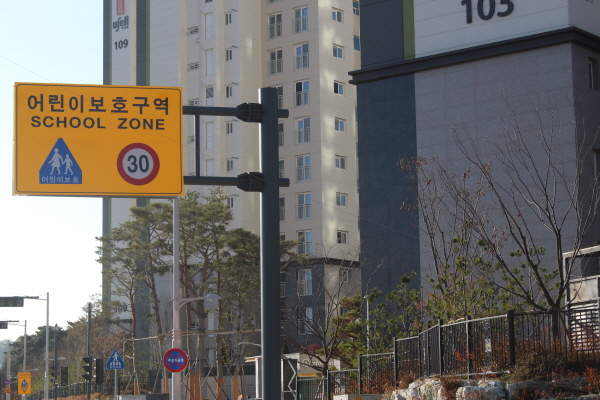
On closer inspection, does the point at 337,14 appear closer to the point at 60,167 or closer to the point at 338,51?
the point at 338,51

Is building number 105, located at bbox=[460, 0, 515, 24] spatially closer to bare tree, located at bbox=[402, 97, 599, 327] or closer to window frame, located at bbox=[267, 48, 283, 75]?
bare tree, located at bbox=[402, 97, 599, 327]

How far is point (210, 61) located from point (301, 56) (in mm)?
7099

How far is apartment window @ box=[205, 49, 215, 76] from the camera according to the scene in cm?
6419

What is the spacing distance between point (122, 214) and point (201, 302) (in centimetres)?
2048

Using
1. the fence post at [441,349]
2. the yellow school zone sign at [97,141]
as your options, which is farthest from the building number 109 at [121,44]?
the yellow school zone sign at [97,141]

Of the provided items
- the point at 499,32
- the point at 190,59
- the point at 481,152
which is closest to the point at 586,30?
the point at 499,32

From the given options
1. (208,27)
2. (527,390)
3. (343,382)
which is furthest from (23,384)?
(527,390)

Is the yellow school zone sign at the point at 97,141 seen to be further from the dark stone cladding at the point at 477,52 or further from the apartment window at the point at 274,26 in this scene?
the apartment window at the point at 274,26

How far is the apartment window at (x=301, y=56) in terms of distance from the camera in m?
62.7

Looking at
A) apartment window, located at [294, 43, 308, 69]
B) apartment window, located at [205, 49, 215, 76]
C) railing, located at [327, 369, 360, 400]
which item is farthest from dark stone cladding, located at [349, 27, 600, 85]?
apartment window, located at [205, 49, 215, 76]

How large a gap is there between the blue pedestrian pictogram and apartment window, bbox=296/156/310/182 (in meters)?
51.5

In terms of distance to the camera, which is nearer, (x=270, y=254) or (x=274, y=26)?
(x=270, y=254)

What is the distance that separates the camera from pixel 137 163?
1034 cm

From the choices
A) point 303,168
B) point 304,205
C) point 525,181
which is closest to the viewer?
point 525,181
